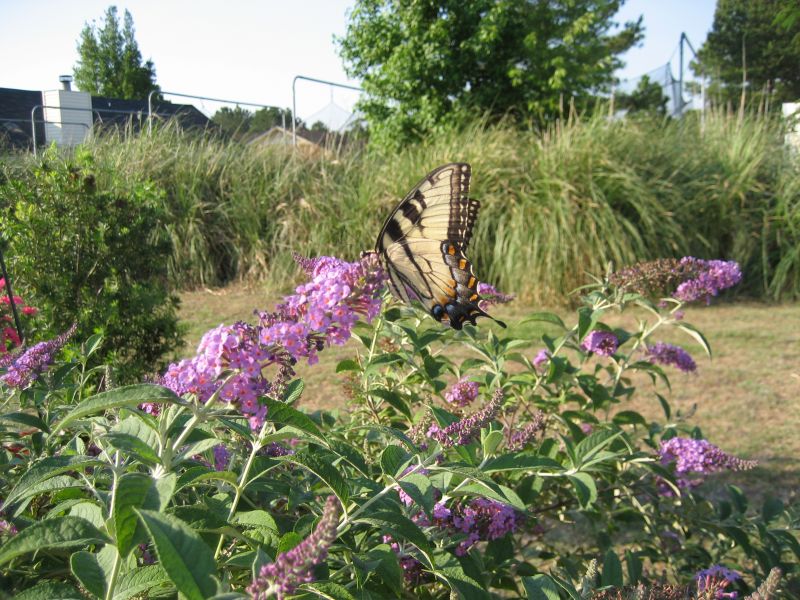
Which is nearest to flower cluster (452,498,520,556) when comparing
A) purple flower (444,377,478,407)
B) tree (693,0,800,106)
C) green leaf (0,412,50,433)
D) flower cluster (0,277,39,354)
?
purple flower (444,377,478,407)

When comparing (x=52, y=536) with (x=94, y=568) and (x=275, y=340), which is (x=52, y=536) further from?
(x=275, y=340)

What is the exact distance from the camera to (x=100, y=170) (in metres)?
4.86

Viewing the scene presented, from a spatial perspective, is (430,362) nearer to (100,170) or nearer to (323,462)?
(323,462)

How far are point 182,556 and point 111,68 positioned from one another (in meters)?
44.9

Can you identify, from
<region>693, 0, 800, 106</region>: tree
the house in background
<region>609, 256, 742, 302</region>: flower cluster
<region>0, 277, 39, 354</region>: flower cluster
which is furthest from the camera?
<region>693, 0, 800, 106</region>: tree

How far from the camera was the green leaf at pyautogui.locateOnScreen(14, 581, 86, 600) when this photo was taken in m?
0.85

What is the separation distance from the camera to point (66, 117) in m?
16.1

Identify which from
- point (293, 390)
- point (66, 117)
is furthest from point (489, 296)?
point (66, 117)

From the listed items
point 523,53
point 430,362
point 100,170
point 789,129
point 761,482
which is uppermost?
point 523,53

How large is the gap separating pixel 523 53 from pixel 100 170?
956cm

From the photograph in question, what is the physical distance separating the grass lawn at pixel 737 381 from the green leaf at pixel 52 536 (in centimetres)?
230

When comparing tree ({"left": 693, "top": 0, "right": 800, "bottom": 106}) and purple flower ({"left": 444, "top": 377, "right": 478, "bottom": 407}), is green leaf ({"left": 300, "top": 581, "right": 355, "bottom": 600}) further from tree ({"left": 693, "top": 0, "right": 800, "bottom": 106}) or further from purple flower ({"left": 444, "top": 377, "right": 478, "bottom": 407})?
tree ({"left": 693, "top": 0, "right": 800, "bottom": 106})

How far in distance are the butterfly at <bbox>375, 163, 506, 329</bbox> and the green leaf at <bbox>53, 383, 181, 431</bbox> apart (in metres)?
1.25

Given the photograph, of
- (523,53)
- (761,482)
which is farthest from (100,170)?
(523,53)
